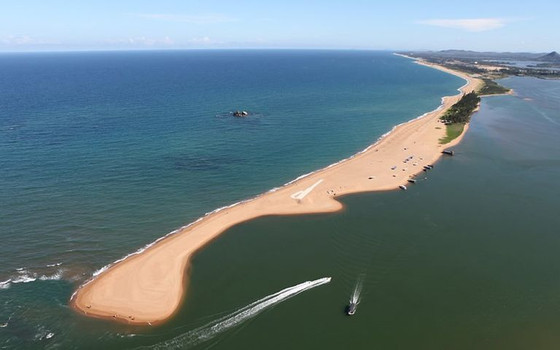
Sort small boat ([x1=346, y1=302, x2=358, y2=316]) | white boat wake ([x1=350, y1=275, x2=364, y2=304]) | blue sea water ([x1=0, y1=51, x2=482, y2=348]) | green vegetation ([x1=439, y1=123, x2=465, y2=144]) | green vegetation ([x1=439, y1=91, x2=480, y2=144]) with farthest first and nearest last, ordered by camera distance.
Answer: green vegetation ([x1=439, y1=91, x2=480, y2=144]) < green vegetation ([x1=439, y1=123, x2=465, y2=144]) < blue sea water ([x1=0, y1=51, x2=482, y2=348]) < white boat wake ([x1=350, y1=275, x2=364, y2=304]) < small boat ([x1=346, y1=302, x2=358, y2=316])

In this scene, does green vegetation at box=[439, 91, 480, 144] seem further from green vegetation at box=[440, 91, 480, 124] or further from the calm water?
the calm water

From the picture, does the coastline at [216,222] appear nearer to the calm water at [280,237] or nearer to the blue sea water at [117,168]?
the calm water at [280,237]

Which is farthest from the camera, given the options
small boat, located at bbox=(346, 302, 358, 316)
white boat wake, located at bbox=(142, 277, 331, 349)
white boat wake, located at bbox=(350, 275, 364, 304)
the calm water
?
white boat wake, located at bbox=(350, 275, 364, 304)

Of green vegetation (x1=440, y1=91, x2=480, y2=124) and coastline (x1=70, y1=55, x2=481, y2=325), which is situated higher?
green vegetation (x1=440, y1=91, x2=480, y2=124)

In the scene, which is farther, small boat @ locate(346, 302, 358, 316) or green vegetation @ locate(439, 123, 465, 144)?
green vegetation @ locate(439, 123, 465, 144)

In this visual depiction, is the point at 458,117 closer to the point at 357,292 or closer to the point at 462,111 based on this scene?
the point at 462,111

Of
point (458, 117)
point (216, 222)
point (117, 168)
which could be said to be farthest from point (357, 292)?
point (458, 117)

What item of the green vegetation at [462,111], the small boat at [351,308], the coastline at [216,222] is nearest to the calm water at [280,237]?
the small boat at [351,308]

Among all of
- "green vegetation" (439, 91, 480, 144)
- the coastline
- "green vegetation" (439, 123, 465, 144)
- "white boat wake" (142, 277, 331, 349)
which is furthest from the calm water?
"green vegetation" (439, 91, 480, 144)
